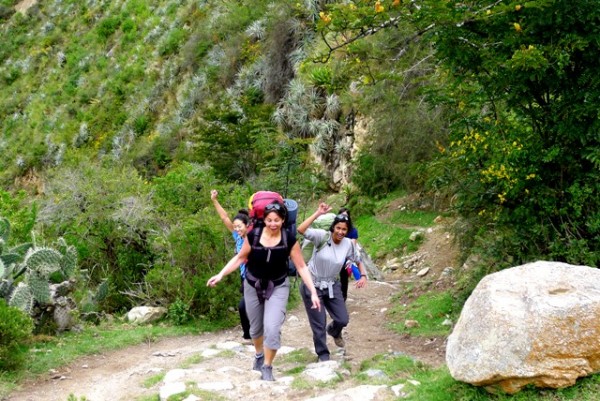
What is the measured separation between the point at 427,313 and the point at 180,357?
3.51 m

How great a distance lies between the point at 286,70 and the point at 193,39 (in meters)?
7.18

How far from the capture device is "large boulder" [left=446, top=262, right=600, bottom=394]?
414 cm

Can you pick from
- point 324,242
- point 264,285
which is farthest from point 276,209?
point 324,242

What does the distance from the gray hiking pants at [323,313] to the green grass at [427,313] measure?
1.86m

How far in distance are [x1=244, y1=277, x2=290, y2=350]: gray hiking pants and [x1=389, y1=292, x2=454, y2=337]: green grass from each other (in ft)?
9.44

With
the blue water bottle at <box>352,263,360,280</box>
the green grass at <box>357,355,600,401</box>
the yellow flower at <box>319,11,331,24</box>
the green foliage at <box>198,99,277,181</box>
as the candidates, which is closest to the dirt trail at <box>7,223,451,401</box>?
the green grass at <box>357,355,600,401</box>

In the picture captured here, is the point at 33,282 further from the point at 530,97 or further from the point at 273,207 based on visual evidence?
the point at 530,97

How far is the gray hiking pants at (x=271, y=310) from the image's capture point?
5293 mm

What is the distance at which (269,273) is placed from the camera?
5.28 metres

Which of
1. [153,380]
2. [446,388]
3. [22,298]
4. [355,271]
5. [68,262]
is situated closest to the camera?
[446,388]

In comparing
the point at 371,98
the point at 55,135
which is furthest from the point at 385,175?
the point at 55,135

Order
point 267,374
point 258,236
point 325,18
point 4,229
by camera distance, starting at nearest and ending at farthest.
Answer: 1. point 258,236
2. point 267,374
3. point 325,18
4. point 4,229

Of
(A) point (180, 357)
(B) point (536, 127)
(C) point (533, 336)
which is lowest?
(A) point (180, 357)

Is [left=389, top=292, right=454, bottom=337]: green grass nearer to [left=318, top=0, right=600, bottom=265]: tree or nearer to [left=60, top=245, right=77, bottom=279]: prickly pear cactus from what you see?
[left=318, top=0, right=600, bottom=265]: tree
